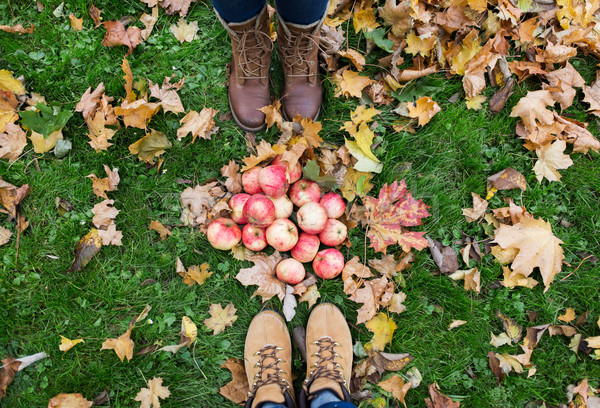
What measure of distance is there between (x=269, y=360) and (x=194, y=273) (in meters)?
0.74

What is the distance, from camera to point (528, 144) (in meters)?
2.65

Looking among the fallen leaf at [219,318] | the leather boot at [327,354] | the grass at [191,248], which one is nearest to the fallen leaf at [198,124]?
the grass at [191,248]

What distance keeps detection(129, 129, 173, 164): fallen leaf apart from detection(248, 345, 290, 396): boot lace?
1503mm

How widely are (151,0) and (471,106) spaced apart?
2501 mm

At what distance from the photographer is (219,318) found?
2383mm

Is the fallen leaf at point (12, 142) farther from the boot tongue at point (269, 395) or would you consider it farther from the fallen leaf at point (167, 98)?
the boot tongue at point (269, 395)

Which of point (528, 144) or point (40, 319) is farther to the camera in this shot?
point (528, 144)

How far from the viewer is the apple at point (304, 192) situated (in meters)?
2.28

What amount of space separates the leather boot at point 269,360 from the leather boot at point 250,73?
135 centimetres

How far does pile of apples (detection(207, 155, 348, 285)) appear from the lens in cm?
220

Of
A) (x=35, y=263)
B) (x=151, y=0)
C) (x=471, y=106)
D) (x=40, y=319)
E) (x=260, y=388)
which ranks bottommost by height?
(x=260, y=388)

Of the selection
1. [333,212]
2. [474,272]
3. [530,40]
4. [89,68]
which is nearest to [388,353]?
[474,272]

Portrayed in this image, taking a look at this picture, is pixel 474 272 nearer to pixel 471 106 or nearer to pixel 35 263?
pixel 471 106

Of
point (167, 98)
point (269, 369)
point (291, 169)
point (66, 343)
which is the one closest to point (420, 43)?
point (291, 169)
